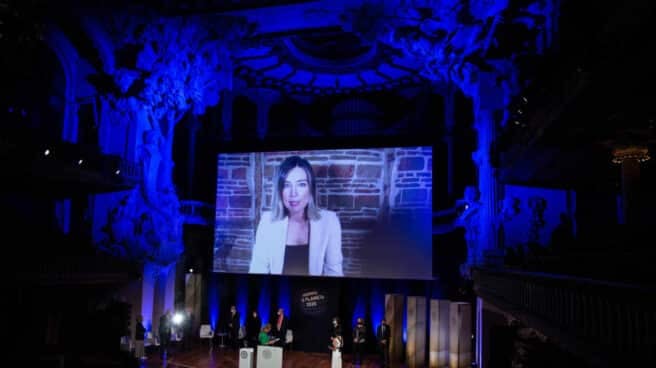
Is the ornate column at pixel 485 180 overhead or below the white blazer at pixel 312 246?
overhead

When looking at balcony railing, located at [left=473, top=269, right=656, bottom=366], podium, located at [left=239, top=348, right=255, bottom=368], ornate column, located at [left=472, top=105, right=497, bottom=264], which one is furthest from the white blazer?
balcony railing, located at [left=473, top=269, right=656, bottom=366]

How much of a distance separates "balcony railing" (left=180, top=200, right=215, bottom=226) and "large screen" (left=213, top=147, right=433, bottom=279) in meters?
1.00

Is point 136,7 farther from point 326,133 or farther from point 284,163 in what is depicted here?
point 326,133

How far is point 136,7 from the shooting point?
15.2 meters

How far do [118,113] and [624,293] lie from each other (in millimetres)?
13670

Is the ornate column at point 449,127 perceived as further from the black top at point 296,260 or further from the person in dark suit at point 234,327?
the person in dark suit at point 234,327

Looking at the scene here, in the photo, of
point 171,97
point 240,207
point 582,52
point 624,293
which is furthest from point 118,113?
point 624,293

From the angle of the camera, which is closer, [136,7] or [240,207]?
[136,7]

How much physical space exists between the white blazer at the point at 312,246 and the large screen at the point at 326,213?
3cm

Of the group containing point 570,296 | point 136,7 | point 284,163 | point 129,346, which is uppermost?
point 136,7

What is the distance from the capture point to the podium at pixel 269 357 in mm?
12438

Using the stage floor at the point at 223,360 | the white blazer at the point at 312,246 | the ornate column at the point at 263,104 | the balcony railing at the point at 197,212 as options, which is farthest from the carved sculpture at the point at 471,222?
the balcony railing at the point at 197,212

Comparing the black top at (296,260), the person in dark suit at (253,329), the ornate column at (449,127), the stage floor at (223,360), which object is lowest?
the stage floor at (223,360)

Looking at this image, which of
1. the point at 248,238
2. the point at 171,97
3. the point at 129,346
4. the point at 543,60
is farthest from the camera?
the point at 248,238
